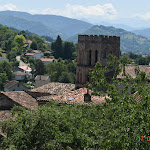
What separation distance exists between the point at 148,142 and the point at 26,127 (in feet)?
22.0

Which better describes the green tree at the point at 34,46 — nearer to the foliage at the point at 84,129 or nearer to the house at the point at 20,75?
the house at the point at 20,75

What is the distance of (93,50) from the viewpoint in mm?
38500

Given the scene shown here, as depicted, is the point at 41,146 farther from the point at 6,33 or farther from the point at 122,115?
the point at 6,33

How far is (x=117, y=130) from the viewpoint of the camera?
12836 millimetres

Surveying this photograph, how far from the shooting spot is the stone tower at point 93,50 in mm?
38156

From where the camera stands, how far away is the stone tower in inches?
1502

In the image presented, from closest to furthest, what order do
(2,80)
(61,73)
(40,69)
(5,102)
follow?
1. (5,102)
2. (2,80)
3. (61,73)
4. (40,69)

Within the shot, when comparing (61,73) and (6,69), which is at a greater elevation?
(61,73)

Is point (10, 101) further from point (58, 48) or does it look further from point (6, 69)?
point (58, 48)

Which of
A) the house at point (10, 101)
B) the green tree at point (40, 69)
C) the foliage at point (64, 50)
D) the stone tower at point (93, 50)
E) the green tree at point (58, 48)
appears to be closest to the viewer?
the house at point (10, 101)

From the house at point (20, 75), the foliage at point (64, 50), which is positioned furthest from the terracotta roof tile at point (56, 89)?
the foliage at point (64, 50)

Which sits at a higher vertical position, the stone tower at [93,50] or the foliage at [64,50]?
the stone tower at [93,50]

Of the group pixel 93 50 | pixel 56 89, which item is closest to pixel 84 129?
pixel 93 50

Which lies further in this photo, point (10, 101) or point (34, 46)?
point (34, 46)
